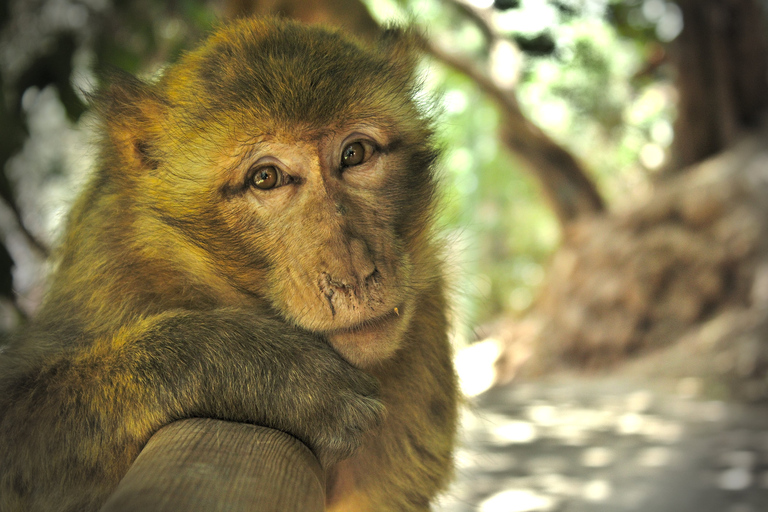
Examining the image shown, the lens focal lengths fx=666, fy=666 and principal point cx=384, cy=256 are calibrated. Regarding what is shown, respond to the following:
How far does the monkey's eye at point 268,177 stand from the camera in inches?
75.3

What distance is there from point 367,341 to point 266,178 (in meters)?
0.59

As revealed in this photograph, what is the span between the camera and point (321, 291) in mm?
1669

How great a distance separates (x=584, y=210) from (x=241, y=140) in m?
10.1

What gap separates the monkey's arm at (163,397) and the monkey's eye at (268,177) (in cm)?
43

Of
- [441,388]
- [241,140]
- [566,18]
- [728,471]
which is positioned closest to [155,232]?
[241,140]

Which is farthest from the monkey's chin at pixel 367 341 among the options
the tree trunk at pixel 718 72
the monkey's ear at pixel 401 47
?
the tree trunk at pixel 718 72

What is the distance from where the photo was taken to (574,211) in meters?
11.4

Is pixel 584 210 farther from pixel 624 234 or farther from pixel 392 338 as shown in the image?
pixel 392 338

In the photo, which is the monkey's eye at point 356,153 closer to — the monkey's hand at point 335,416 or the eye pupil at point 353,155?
the eye pupil at point 353,155

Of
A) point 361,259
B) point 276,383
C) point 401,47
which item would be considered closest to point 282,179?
point 361,259

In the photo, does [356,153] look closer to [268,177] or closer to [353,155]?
[353,155]

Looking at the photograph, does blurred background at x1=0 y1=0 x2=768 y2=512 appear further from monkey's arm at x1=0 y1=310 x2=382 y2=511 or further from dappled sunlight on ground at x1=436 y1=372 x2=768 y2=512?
monkey's arm at x1=0 y1=310 x2=382 y2=511

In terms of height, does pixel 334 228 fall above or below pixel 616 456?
below

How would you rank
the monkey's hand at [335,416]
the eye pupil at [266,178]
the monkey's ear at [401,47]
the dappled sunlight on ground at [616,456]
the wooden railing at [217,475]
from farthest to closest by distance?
the dappled sunlight on ground at [616,456] → the monkey's ear at [401,47] → the eye pupil at [266,178] → the monkey's hand at [335,416] → the wooden railing at [217,475]
